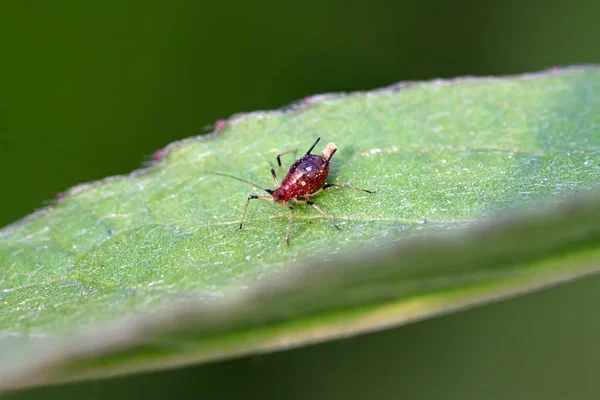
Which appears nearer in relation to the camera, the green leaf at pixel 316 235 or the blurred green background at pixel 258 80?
the green leaf at pixel 316 235

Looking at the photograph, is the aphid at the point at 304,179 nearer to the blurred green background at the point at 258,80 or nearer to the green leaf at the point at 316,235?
the green leaf at the point at 316,235

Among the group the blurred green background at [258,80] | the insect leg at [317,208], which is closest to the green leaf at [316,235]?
the insect leg at [317,208]

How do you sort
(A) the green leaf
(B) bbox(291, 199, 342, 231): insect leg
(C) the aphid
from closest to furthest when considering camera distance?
(A) the green leaf
(B) bbox(291, 199, 342, 231): insect leg
(C) the aphid

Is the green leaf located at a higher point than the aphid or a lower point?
lower

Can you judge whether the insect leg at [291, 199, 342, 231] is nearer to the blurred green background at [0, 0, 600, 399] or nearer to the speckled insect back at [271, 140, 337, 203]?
the speckled insect back at [271, 140, 337, 203]

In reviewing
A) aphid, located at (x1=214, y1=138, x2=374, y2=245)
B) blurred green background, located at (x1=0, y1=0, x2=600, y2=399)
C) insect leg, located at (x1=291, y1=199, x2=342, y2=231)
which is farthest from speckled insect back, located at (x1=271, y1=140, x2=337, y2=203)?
blurred green background, located at (x1=0, y1=0, x2=600, y2=399)

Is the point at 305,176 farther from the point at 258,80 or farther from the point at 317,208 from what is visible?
the point at 258,80

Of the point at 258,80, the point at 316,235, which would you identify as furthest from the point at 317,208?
the point at 258,80
